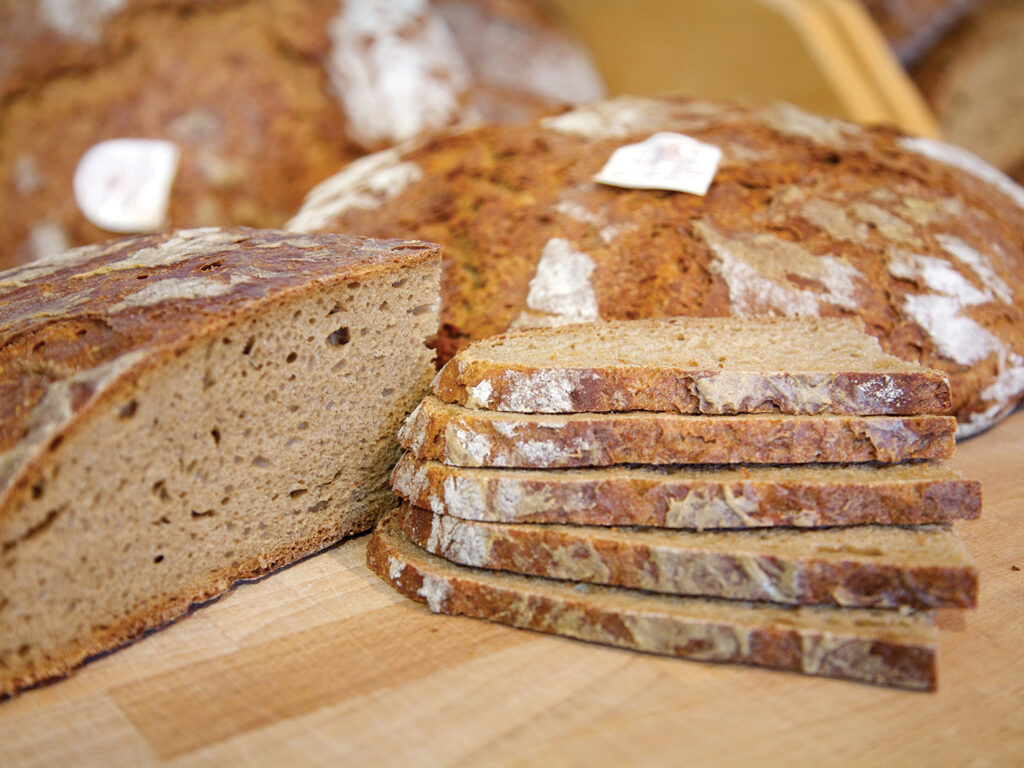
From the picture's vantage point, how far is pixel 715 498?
176 centimetres

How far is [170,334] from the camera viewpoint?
5.54 feet

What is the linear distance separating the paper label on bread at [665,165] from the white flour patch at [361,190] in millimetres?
646

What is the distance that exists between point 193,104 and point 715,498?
115 inches

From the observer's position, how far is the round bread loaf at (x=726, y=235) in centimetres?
246

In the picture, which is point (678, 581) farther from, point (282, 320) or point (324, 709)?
point (282, 320)

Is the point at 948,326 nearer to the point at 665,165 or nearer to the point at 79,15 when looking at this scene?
the point at 665,165

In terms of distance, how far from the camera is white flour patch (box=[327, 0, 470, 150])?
12.4ft

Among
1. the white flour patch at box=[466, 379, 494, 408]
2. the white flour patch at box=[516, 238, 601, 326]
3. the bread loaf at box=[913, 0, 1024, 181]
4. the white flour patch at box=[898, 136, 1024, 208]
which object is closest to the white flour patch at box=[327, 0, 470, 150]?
the white flour patch at box=[516, 238, 601, 326]

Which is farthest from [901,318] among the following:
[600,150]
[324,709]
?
[324,709]

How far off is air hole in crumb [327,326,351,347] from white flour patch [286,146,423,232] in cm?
87

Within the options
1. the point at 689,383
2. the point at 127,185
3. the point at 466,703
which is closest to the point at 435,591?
the point at 466,703

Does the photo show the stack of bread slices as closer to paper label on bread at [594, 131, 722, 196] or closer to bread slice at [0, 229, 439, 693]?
bread slice at [0, 229, 439, 693]

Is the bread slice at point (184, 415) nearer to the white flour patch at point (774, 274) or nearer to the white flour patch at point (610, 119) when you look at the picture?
the white flour patch at point (774, 274)

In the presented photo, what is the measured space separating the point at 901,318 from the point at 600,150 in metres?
1.03
